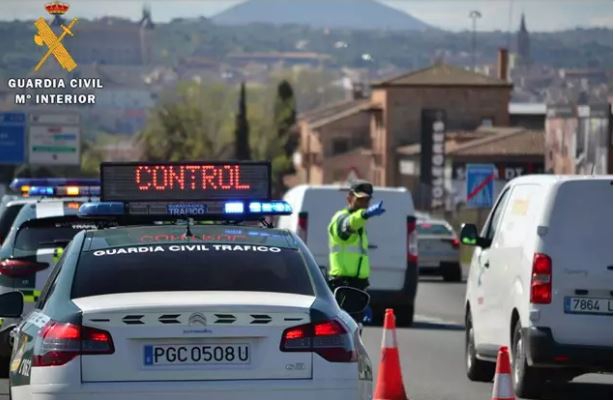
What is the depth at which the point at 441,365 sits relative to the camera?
17156mm

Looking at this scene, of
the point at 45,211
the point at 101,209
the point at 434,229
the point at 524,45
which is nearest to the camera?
the point at 101,209

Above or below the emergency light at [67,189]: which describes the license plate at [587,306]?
below

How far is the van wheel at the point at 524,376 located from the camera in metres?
13.5

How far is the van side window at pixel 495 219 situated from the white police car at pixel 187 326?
574 centimetres

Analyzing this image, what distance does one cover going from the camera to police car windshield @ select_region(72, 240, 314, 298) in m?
8.82

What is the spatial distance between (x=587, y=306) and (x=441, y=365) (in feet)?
13.9

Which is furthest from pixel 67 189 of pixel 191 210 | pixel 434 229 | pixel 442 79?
pixel 442 79

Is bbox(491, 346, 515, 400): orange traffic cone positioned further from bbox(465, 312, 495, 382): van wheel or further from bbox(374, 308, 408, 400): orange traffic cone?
bbox(465, 312, 495, 382): van wheel

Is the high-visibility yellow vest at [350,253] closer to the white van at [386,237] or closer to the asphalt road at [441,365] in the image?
the asphalt road at [441,365]


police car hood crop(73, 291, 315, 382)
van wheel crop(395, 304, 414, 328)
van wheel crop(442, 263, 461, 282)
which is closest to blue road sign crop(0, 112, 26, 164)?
van wheel crop(442, 263, 461, 282)

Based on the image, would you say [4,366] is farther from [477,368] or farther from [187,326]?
[187,326]

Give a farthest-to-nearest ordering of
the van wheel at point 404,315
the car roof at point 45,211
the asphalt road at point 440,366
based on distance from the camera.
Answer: the van wheel at point 404,315
the car roof at point 45,211
the asphalt road at point 440,366

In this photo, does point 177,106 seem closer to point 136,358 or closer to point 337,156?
point 337,156

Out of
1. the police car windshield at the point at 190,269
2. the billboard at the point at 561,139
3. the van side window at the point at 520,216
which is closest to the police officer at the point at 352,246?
the van side window at the point at 520,216
